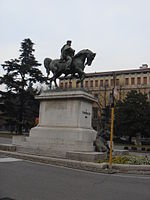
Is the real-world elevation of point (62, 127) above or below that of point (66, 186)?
above

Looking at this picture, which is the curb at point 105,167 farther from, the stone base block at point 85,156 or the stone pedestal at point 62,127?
the stone pedestal at point 62,127

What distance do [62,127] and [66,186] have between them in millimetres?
7553

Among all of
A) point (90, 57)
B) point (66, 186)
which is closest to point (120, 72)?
point (90, 57)

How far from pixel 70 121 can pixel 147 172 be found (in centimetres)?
551

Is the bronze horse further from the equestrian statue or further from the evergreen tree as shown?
the evergreen tree

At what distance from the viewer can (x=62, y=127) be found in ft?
49.8

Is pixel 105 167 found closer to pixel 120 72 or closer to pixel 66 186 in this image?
pixel 66 186

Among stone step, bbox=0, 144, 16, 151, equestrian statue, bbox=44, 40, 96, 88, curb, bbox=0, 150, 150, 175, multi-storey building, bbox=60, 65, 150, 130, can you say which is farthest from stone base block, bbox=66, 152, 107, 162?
multi-storey building, bbox=60, 65, 150, 130

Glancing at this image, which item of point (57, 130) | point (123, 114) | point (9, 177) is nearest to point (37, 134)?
point (57, 130)

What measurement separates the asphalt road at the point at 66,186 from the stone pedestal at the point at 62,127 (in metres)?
4.14

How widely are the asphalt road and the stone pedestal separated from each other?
163 inches

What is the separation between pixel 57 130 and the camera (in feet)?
49.2

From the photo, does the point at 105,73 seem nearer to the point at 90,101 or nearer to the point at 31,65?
the point at 31,65

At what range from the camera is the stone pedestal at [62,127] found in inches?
555
